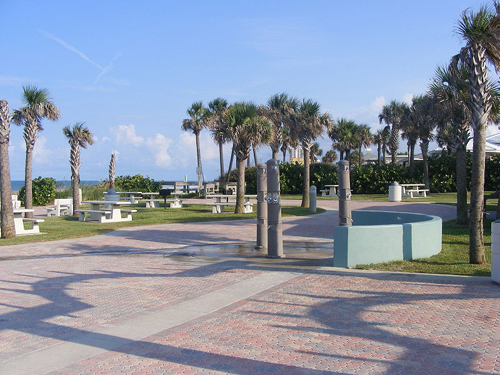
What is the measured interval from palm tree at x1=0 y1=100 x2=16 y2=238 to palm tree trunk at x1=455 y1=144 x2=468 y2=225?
1357cm

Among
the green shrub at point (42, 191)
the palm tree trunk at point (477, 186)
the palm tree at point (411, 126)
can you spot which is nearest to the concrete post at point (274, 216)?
the palm tree trunk at point (477, 186)

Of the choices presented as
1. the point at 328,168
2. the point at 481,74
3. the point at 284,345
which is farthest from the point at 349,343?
the point at 328,168

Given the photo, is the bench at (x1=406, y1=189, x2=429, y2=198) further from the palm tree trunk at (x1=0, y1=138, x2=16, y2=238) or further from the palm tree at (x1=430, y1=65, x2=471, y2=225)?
the palm tree trunk at (x1=0, y1=138, x2=16, y2=238)

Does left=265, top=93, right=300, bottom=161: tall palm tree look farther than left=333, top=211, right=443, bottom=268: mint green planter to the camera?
Yes

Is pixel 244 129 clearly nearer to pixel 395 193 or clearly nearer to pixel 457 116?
pixel 457 116

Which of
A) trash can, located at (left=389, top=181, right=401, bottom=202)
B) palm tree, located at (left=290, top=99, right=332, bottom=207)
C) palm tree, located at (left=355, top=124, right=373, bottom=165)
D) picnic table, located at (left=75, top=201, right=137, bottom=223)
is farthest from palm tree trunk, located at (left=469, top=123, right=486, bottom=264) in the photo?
palm tree, located at (left=355, top=124, right=373, bottom=165)

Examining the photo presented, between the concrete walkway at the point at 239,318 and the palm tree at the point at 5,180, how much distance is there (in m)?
5.13

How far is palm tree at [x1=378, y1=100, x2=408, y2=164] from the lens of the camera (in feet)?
161

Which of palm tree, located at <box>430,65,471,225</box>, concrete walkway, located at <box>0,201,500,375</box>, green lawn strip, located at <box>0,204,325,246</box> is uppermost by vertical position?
palm tree, located at <box>430,65,471,225</box>

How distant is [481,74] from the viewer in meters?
9.55

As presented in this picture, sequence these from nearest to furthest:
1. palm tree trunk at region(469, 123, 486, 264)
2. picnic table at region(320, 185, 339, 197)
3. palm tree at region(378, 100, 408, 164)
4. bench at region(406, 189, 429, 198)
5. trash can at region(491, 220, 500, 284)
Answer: trash can at region(491, 220, 500, 284)
palm tree trunk at region(469, 123, 486, 264)
bench at region(406, 189, 429, 198)
picnic table at region(320, 185, 339, 197)
palm tree at region(378, 100, 408, 164)

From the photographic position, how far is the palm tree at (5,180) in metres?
15.1

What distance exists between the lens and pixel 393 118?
52531 millimetres

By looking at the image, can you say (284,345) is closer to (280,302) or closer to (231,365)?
→ (231,365)
